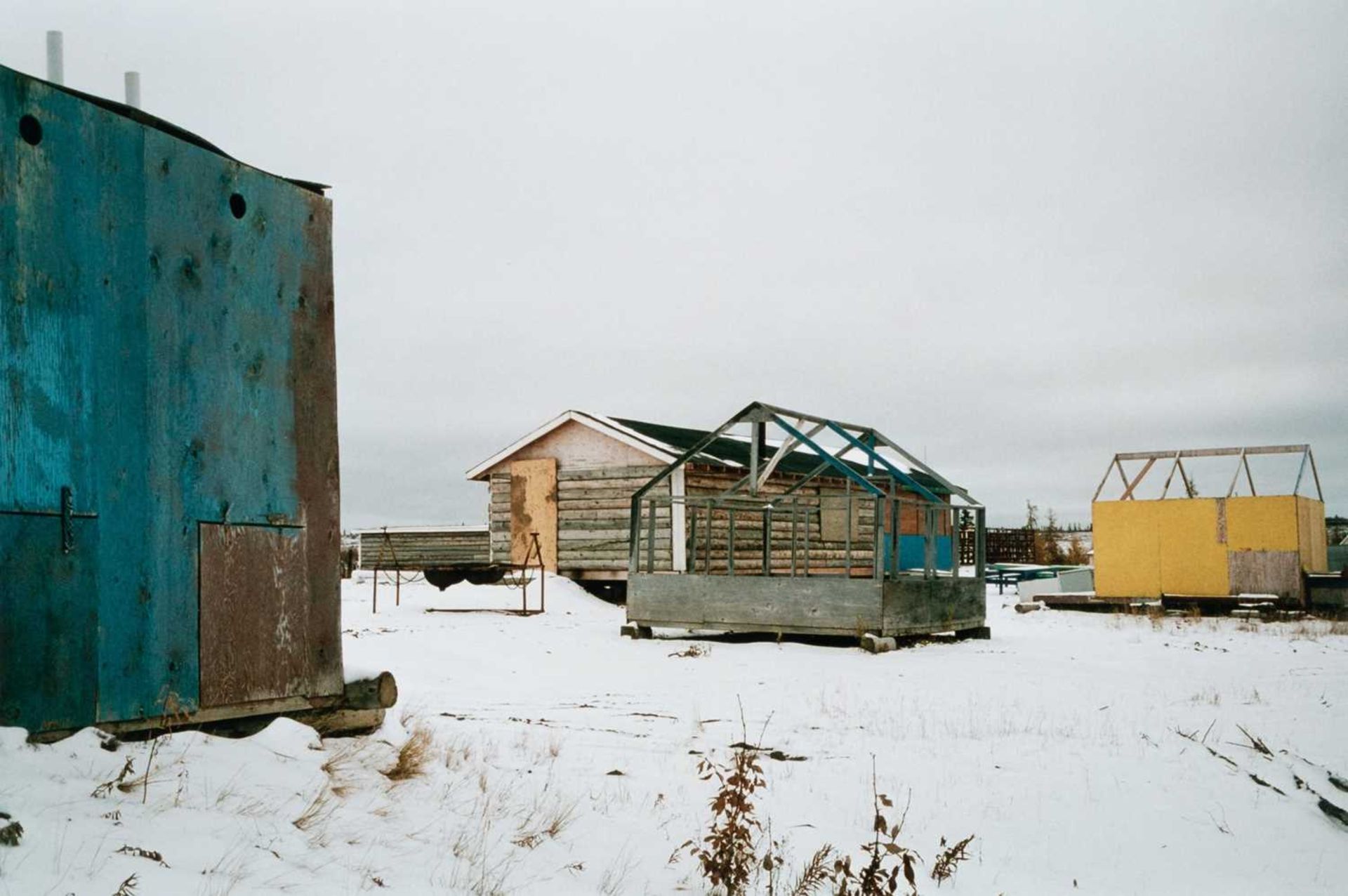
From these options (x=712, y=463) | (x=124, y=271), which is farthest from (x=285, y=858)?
(x=712, y=463)

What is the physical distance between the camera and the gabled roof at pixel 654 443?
914 inches

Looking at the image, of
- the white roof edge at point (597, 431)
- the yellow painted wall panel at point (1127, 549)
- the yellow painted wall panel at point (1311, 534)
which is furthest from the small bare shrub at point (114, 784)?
the yellow painted wall panel at point (1311, 534)

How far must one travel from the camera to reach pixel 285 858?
4152mm

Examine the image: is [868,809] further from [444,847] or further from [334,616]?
[334,616]

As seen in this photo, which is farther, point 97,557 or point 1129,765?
point 1129,765

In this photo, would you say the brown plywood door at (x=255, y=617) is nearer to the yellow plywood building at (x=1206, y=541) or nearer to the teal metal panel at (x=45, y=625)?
the teal metal panel at (x=45, y=625)

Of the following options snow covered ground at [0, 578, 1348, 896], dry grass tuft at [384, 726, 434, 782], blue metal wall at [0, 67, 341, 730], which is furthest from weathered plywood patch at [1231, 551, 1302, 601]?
blue metal wall at [0, 67, 341, 730]

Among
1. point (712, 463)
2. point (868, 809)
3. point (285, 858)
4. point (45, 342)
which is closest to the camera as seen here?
point (285, 858)

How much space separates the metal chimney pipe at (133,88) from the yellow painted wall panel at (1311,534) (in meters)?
21.9

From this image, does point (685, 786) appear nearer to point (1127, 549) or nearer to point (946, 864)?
point (946, 864)

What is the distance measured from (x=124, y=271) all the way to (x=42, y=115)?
2.34 feet

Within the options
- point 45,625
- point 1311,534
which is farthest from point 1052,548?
point 45,625

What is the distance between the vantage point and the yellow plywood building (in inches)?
865

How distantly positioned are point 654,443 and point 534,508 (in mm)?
3472
